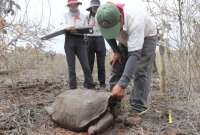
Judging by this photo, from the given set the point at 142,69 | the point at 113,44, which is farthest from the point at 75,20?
the point at 142,69

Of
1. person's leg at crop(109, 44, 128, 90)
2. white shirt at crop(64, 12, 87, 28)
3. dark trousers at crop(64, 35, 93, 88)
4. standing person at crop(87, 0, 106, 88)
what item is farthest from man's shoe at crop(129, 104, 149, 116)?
standing person at crop(87, 0, 106, 88)

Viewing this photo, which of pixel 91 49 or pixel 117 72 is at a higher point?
pixel 91 49

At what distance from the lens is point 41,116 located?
206 inches

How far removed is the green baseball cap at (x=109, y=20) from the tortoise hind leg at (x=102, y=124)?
81 centimetres

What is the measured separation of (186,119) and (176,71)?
55 cm

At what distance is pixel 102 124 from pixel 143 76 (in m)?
0.88

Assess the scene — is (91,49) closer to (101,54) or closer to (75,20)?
(101,54)

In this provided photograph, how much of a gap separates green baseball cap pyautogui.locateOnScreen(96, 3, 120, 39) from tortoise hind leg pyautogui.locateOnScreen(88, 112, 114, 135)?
81cm

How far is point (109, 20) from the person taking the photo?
4586 millimetres

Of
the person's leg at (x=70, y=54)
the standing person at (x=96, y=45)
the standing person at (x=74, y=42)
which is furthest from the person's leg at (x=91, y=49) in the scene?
the person's leg at (x=70, y=54)

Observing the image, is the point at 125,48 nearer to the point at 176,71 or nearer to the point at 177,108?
the point at 176,71

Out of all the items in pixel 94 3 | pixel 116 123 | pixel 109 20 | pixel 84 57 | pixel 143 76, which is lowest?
pixel 116 123

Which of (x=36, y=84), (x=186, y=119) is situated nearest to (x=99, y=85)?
(x=36, y=84)

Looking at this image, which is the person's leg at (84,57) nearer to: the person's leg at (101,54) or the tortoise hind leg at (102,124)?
the person's leg at (101,54)
